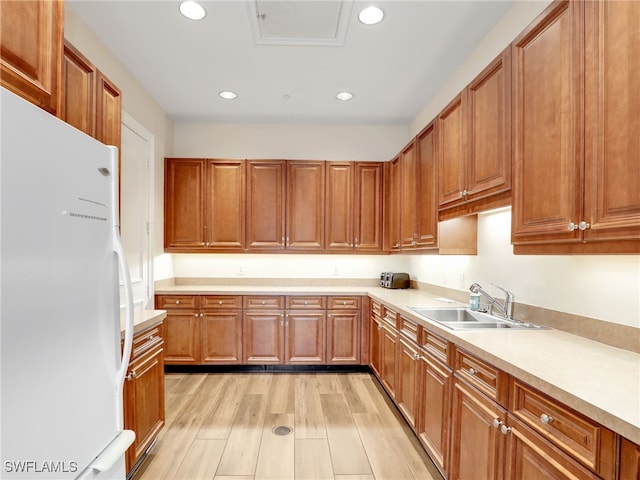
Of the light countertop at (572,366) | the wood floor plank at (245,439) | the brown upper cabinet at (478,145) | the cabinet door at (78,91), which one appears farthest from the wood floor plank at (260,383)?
the cabinet door at (78,91)

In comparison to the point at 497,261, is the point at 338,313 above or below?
below

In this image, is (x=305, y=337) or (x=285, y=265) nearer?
(x=305, y=337)

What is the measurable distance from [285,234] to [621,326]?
306 centimetres

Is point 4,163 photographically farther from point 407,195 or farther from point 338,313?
point 338,313

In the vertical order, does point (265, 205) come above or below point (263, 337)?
above

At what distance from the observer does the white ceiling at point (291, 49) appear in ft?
7.27

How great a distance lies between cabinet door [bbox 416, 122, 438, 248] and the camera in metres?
2.69

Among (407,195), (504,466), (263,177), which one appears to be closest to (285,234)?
(263,177)

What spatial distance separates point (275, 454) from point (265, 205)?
251 centimetres

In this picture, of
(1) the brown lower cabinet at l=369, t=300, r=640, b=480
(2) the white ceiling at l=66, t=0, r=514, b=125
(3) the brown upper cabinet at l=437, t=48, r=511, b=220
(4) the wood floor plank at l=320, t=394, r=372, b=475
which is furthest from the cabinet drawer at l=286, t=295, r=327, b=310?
(2) the white ceiling at l=66, t=0, r=514, b=125

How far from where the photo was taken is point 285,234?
3998 mm

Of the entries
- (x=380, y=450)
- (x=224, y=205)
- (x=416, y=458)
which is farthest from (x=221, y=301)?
(x=416, y=458)

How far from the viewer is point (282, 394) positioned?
10.5ft

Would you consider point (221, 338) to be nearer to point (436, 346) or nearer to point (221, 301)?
point (221, 301)
